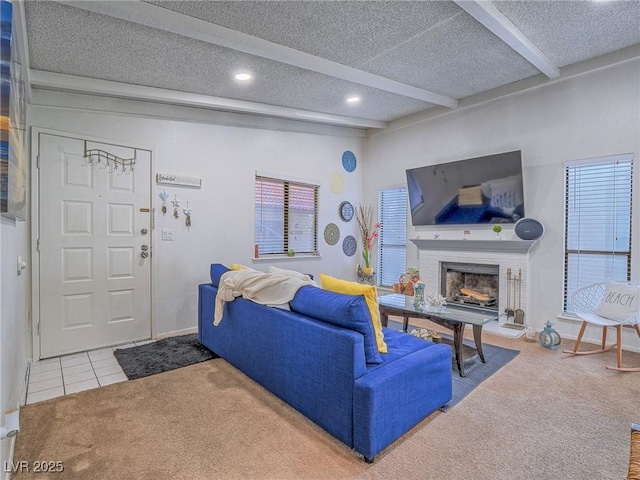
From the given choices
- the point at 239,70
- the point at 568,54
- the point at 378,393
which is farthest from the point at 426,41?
the point at 378,393


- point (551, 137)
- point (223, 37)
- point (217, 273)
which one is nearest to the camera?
point (223, 37)

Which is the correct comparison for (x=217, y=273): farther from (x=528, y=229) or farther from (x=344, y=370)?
(x=528, y=229)

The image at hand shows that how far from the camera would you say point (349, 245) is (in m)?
5.71

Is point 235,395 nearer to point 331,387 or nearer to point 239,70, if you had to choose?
point 331,387

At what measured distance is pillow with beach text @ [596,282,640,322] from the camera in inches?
117

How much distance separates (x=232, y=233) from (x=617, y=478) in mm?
3974

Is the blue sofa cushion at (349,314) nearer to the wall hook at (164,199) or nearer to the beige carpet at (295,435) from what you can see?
the beige carpet at (295,435)

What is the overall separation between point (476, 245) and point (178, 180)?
371cm

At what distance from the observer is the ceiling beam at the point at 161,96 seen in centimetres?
320

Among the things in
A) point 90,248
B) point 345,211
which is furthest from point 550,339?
point 90,248

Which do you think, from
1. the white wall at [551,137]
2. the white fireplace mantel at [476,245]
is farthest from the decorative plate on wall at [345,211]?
the white wall at [551,137]

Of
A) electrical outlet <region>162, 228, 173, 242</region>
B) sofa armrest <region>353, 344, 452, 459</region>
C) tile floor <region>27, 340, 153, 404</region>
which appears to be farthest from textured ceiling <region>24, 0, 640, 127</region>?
tile floor <region>27, 340, 153, 404</region>

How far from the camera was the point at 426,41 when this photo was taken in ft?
9.79

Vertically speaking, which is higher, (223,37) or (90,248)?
(223,37)
